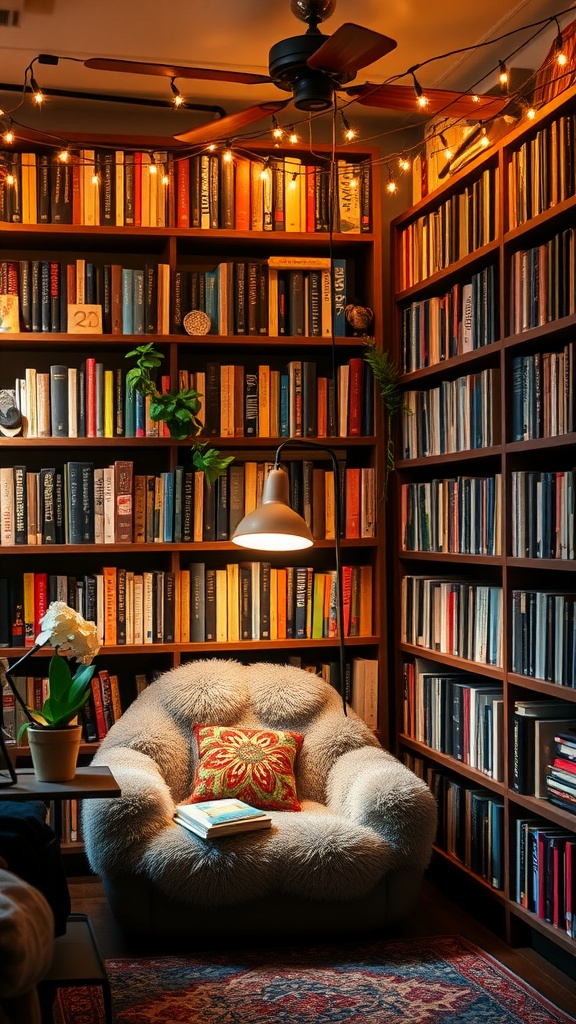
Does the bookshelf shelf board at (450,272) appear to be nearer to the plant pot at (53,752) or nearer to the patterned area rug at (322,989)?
the plant pot at (53,752)

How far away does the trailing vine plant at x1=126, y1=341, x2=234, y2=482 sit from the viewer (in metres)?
3.69

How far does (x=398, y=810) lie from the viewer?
3023mm

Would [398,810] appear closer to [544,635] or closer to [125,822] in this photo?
[544,635]

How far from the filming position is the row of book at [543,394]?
278 cm

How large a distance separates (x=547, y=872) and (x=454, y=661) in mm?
782

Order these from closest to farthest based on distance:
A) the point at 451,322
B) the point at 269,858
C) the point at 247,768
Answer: the point at 269,858 < the point at 247,768 < the point at 451,322

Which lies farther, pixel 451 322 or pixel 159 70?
pixel 451 322

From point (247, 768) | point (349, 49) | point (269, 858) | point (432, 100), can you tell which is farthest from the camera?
point (247, 768)

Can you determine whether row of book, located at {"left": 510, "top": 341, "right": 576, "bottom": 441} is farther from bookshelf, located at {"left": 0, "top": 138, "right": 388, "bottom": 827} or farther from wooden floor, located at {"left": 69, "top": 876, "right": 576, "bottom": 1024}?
wooden floor, located at {"left": 69, "top": 876, "right": 576, "bottom": 1024}

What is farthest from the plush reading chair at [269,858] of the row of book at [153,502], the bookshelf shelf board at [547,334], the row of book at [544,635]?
the bookshelf shelf board at [547,334]

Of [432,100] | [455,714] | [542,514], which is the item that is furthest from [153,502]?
[432,100]

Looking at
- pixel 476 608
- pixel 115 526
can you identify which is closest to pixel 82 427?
pixel 115 526

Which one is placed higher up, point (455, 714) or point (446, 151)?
point (446, 151)

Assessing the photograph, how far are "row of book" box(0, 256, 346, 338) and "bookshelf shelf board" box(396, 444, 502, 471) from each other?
570 mm
